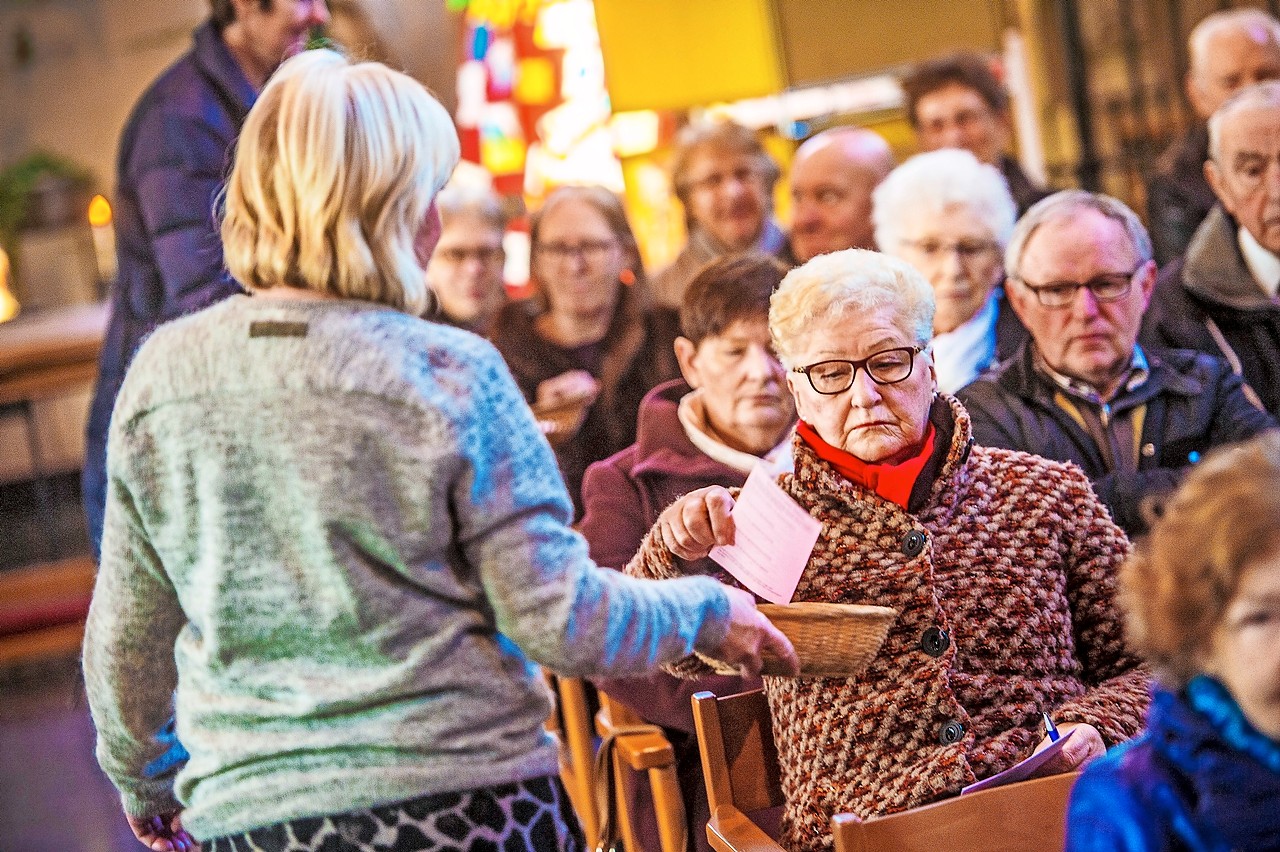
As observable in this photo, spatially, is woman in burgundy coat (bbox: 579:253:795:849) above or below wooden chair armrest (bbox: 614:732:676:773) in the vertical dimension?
above

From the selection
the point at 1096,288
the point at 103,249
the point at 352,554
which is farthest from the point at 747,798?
the point at 103,249

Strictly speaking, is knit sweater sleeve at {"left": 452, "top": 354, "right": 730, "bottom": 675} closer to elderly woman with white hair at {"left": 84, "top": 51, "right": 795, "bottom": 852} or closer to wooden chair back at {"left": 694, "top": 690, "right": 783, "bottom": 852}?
elderly woman with white hair at {"left": 84, "top": 51, "right": 795, "bottom": 852}

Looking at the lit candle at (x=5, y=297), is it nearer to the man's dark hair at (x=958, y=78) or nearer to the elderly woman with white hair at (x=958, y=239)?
the man's dark hair at (x=958, y=78)

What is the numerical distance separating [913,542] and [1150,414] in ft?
2.48

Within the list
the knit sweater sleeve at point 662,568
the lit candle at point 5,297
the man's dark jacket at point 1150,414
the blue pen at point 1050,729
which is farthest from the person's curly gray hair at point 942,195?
the lit candle at point 5,297

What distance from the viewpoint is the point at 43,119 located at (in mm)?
10805

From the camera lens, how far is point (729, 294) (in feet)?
8.51

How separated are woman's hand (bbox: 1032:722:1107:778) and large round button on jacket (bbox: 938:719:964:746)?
0.11 metres

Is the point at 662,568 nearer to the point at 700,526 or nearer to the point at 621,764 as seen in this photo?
the point at 700,526

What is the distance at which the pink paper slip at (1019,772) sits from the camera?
192 cm

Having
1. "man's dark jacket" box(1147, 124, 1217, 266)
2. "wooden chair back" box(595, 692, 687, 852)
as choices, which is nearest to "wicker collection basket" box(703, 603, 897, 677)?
"wooden chair back" box(595, 692, 687, 852)

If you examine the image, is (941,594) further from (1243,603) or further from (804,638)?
(1243,603)

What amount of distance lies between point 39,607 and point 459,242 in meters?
3.51

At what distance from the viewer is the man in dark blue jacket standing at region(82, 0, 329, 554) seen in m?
3.05
